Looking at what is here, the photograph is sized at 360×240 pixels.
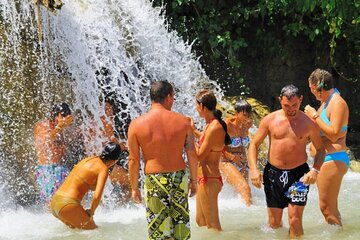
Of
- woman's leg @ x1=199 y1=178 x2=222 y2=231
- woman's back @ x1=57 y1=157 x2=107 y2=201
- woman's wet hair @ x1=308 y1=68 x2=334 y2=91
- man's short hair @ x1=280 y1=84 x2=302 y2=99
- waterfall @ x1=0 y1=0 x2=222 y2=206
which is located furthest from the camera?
waterfall @ x1=0 y1=0 x2=222 y2=206

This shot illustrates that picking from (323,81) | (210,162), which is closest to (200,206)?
(210,162)

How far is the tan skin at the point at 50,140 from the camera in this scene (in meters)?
7.43

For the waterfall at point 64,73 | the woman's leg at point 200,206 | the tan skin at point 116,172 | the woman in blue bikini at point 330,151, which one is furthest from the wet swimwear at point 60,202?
the woman in blue bikini at point 330,151

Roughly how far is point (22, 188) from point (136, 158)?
398 cm

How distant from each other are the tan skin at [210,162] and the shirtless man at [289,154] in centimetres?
36

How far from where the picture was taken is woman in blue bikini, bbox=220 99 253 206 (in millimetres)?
7453

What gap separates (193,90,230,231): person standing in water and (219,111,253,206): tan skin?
70.4 inches

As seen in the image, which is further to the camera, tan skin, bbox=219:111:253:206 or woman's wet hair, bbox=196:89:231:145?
tan skin, bbox=219:111:253:206

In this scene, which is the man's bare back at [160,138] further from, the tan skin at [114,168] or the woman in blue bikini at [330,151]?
the tan skin at [114,168]

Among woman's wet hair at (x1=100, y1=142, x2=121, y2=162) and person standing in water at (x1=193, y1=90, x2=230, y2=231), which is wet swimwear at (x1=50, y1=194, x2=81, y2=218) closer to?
woman's wet hair at (x1=100, y1=142, x2=121, y2=162)

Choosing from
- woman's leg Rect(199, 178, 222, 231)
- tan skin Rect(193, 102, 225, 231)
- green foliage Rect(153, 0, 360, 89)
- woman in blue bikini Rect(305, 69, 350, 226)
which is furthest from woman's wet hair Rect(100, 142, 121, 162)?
green foliage Rect(153, 0, 360, 89)

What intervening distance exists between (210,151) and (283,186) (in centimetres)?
75

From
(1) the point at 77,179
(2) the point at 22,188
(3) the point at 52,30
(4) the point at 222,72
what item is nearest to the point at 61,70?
(3) the point at 52,30

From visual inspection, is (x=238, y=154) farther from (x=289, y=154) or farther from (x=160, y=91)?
(x=160, y=91)
